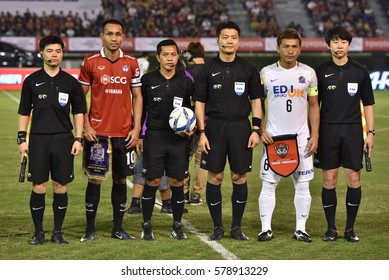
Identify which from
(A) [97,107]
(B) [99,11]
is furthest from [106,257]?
(B) [99,11]

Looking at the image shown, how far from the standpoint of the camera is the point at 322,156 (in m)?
9.09

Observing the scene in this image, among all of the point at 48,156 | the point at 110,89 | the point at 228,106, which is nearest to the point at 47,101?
the point at 48,156

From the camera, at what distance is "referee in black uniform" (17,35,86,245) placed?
866 cm

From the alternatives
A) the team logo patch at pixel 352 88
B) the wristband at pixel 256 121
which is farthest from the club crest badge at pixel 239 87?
the team logo patch at pixel 352 88

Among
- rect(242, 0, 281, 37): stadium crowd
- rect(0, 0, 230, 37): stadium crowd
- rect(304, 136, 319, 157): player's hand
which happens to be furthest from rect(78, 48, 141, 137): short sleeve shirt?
rect(242, 0, 281, 37): stadium crowd

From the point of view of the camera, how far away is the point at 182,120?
872 centimetres

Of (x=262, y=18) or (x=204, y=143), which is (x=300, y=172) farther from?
(x=262, y=18)

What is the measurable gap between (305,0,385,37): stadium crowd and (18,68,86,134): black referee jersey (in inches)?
1527

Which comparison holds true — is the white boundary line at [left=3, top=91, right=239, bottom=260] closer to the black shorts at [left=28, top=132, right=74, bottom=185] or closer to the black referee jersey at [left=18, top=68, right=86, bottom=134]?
the black shorts at [left=28, top=132, right=74, bottom=185]

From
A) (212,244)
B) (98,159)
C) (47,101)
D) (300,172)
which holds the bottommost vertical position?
(212,244)

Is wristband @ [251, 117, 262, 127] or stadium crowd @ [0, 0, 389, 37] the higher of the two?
stadium crowd @ [0, 0, 389, 37]

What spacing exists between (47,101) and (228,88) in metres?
1.79

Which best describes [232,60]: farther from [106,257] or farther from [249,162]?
[106,257]
